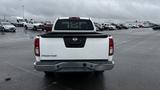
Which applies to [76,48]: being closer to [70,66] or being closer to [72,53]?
[72,53]

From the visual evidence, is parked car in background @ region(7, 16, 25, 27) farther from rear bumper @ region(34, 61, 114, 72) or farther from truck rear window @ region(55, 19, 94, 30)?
rear bumper @ region(34, 61, 114, 72)

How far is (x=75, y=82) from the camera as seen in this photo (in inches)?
293

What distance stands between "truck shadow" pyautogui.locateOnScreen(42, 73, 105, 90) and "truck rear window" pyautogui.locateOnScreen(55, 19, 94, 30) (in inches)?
78.7

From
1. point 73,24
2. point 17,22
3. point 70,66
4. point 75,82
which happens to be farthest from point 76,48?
point 17,22

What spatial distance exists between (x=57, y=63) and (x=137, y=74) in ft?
10.8

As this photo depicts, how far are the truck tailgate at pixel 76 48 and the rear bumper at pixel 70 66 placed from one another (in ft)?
0.45

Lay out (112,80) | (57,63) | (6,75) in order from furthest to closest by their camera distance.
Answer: (6,75) → (112,80) → (57,63)

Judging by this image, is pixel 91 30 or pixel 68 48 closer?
pixel 68 48

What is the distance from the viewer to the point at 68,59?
665cm

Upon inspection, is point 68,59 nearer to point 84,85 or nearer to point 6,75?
point 84,85

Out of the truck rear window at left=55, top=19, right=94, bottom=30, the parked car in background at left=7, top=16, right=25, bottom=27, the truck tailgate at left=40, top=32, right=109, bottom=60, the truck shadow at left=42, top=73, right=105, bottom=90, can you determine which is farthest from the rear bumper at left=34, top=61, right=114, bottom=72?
the parked car in background at left=7, top=16, right=25, bottom=27

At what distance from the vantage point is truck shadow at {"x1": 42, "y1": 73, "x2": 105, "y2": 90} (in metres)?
6.86

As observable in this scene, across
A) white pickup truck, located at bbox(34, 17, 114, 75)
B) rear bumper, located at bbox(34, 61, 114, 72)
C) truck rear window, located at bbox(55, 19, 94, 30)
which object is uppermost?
truck rear window, located at bbox(55, 19, 94, 30)

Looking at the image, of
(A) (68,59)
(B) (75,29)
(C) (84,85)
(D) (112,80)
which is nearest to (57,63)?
(A) (68,59)
